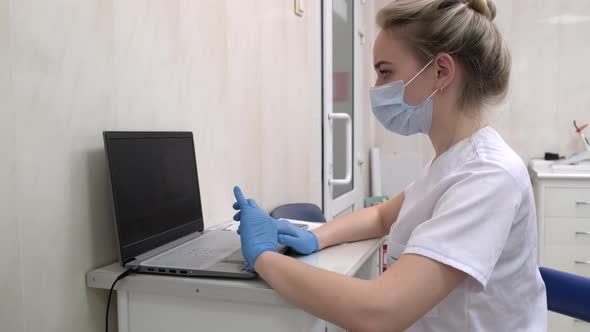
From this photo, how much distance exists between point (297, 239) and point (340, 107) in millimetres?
1966

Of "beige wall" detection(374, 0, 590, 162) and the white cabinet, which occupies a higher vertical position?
"beige wall" detection(374, 0, 590, 162)

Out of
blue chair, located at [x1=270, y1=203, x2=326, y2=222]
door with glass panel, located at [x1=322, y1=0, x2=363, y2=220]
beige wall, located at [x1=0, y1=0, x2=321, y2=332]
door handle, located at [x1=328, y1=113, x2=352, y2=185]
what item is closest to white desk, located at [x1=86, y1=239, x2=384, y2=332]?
beige wall, located at [x1=0, y1=0, x2=321, y2=332]

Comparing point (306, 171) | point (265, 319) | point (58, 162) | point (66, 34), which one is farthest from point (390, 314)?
point (306, 171)

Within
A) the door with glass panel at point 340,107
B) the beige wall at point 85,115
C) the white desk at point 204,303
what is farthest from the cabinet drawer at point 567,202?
the white desk at point 204,303

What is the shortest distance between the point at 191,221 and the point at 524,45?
3.14 m

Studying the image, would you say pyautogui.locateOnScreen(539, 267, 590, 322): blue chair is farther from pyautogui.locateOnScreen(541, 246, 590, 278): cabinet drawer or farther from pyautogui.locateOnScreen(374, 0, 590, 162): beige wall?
pyautogui.locateOnScreen(374, 0, 590, 162): beige wall

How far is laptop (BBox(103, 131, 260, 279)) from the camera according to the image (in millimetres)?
995

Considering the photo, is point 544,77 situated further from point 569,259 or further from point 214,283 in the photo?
point 214,283

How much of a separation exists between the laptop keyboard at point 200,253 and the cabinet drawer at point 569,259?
2418 mm

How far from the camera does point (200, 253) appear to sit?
111cm

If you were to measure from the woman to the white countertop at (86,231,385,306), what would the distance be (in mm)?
33

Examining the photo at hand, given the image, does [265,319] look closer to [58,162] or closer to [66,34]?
[58,162]

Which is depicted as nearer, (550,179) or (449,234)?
(449,234)

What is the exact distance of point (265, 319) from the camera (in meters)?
0.93
